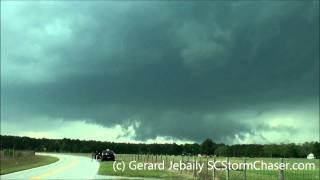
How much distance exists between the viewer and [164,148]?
179 meters

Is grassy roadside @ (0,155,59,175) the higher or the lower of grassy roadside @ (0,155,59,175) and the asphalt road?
the higher

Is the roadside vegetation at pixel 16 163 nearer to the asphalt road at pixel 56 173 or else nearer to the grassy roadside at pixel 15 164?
the grassy roadside at pixel 15 164

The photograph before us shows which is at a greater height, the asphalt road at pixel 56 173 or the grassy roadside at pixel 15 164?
the grassy roadside at pixel 15 164

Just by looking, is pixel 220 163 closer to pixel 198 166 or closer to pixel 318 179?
pixel 198 166

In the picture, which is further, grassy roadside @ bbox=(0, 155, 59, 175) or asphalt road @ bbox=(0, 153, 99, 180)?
grassy roadside @ bbox=(0, 155, 59, 175)

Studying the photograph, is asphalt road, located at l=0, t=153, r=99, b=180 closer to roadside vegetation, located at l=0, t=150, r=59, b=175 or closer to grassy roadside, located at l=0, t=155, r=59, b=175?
grassy roadside, located at l=0, t=155, r=59, b=175

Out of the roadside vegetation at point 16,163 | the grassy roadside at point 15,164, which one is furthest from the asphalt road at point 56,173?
the roadside vegetation at point 16,163

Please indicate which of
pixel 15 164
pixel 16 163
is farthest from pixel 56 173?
pixel 16 163

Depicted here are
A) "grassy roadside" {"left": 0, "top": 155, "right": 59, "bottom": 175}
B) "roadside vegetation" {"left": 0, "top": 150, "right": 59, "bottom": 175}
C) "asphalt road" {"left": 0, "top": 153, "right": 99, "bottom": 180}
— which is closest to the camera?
"asphalt road" {"left": 0, "top": 153, "right": 99, "bottom": 180}

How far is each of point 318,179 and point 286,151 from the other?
10288cm

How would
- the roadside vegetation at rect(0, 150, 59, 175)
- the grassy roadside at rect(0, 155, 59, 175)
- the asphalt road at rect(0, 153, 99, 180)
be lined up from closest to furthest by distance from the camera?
the asphalt road at rect(0, 153, 99, 180) < the grassy roadside at rect(0, 155, 59, 175) < the roadside vegetation at rect(0, 150, 59, 175)

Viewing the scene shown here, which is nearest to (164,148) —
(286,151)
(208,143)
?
(208,143)

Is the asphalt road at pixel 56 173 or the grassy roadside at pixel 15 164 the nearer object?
the asphalt road at pixel 56 173

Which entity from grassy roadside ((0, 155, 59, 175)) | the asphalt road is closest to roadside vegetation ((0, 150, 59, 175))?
grassy roadside ((0, 155, 59, 175))
